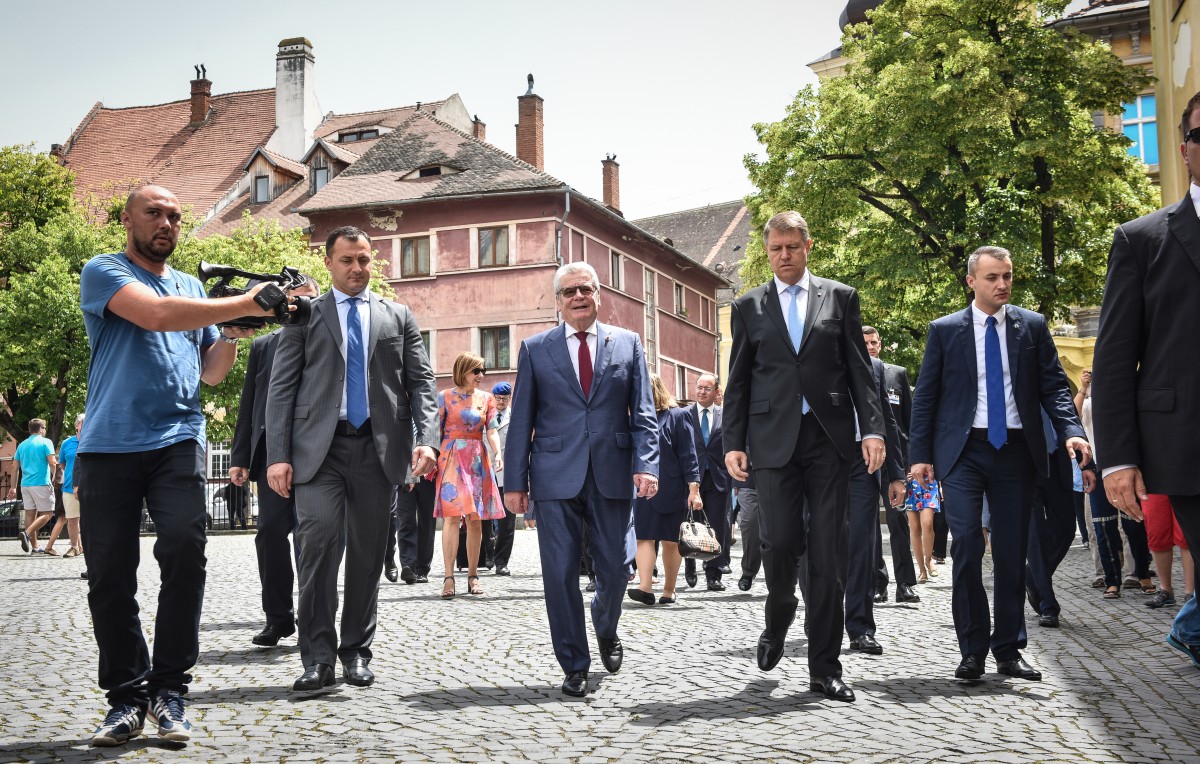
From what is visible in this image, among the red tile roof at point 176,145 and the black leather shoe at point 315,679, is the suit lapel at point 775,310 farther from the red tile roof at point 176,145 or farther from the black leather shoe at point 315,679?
the red tile roof at point 176,145

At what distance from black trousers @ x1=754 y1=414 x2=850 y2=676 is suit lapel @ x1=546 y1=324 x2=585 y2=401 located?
111 cm

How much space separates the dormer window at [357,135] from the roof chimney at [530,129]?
8676 millimetres

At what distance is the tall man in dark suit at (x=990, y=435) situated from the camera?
6992 mm

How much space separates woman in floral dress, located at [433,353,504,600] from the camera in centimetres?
1207

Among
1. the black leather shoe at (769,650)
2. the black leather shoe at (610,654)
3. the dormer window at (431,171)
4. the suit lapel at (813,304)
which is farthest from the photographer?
the dormer window at (431,171)

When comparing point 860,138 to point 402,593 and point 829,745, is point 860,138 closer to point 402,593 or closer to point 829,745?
point 402,593

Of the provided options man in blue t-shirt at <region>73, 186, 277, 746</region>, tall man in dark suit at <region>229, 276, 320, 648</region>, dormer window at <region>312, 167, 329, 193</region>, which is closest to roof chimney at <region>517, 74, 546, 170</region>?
A: dormer window at <region>312, 167, 329, 193</region>

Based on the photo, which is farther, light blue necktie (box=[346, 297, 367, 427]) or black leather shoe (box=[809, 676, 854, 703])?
light blue necktie (box=[346, 297, 367, 427])

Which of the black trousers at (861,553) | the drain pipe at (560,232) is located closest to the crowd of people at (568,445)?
the black trousers at (861,553)

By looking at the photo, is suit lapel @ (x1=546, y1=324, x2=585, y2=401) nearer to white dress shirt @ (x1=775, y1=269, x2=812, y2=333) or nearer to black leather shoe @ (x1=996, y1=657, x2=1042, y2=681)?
white dress shirt @ (x1=775, y1=269, x2=812, y2=333)

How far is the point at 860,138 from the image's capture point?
3116 cm

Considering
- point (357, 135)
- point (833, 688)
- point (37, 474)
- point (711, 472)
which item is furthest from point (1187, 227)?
point (357, 135)

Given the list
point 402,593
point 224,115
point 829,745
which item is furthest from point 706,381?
point 224,115

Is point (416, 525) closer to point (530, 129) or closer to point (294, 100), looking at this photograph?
point (530, 129)
